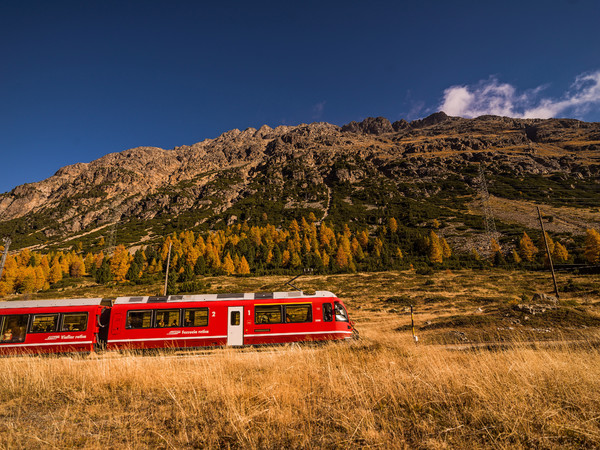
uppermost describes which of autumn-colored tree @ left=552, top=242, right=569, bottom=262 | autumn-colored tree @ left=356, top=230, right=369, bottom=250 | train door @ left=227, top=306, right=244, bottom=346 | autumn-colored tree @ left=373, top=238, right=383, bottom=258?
autumn-colored tree @ left=356, top=230, right=369, bottom=250

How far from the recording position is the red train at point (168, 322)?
14133 millimetres

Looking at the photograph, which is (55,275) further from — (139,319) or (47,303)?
(139,319)

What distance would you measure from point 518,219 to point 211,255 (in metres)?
113

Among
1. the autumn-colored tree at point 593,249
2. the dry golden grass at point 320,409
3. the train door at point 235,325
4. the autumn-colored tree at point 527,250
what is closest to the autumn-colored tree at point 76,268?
the train door at point 235,325

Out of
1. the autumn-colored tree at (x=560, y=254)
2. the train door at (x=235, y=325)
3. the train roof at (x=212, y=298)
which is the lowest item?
the train door at (x=235, y=325)

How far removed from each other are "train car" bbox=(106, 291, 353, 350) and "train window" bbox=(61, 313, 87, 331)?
4.79 feet

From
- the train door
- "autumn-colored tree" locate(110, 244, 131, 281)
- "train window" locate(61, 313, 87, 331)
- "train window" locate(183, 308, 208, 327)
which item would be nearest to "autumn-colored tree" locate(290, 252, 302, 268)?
"autumn-colored tree" locate(110, 244, 131, 281)

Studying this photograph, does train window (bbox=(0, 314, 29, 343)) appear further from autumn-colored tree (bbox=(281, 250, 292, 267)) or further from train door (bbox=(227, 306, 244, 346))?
autumn-colored tree (bbox=(281, 250, 292, 267))

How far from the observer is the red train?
14.1 metres

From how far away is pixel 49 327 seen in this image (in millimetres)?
14234

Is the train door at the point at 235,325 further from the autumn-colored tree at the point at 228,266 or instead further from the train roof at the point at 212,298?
the autumn-colored tree at the point at 228,266

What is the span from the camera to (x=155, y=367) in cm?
723

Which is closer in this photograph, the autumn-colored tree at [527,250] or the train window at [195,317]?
the train window at [195,317]

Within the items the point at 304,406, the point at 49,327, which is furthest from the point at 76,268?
the point at 304,406
